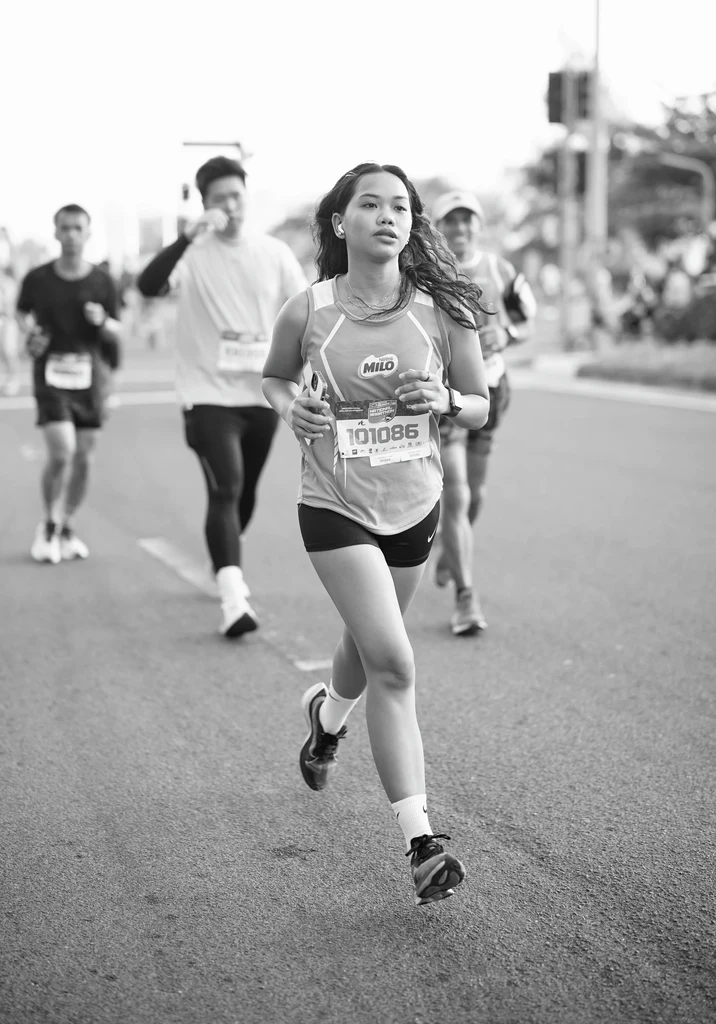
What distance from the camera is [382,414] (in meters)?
3.63

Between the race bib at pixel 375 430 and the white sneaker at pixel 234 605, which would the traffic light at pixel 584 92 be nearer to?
the white sneaker at pixel 234 605

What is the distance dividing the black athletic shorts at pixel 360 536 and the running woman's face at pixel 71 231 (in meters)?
4.65

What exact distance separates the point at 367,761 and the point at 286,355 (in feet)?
5.11

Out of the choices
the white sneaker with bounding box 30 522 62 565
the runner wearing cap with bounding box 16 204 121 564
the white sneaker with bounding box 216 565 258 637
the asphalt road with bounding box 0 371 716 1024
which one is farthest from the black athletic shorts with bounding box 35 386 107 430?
the white sneaker with bounding box 216 565 258 637

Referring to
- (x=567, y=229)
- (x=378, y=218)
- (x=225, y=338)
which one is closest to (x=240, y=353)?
(x=225, y=338)

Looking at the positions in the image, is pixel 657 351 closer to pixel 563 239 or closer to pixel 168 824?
pixel 563 239

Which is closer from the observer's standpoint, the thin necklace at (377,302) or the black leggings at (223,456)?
the thin necklace at (377,302)

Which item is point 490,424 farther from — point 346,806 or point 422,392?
point 422,392

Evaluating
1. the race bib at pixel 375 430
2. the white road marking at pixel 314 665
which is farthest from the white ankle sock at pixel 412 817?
the white road marking at pixel 314 665

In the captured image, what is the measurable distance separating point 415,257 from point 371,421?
0.55 m

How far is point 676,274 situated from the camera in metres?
23.9

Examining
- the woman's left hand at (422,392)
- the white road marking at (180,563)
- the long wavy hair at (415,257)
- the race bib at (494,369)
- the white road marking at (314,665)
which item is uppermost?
the long wavy hair at (415,257)

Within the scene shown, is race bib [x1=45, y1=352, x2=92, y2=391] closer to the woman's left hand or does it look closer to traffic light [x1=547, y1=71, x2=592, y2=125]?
the woman's left hand

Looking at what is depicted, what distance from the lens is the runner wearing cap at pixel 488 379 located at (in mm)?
6293
